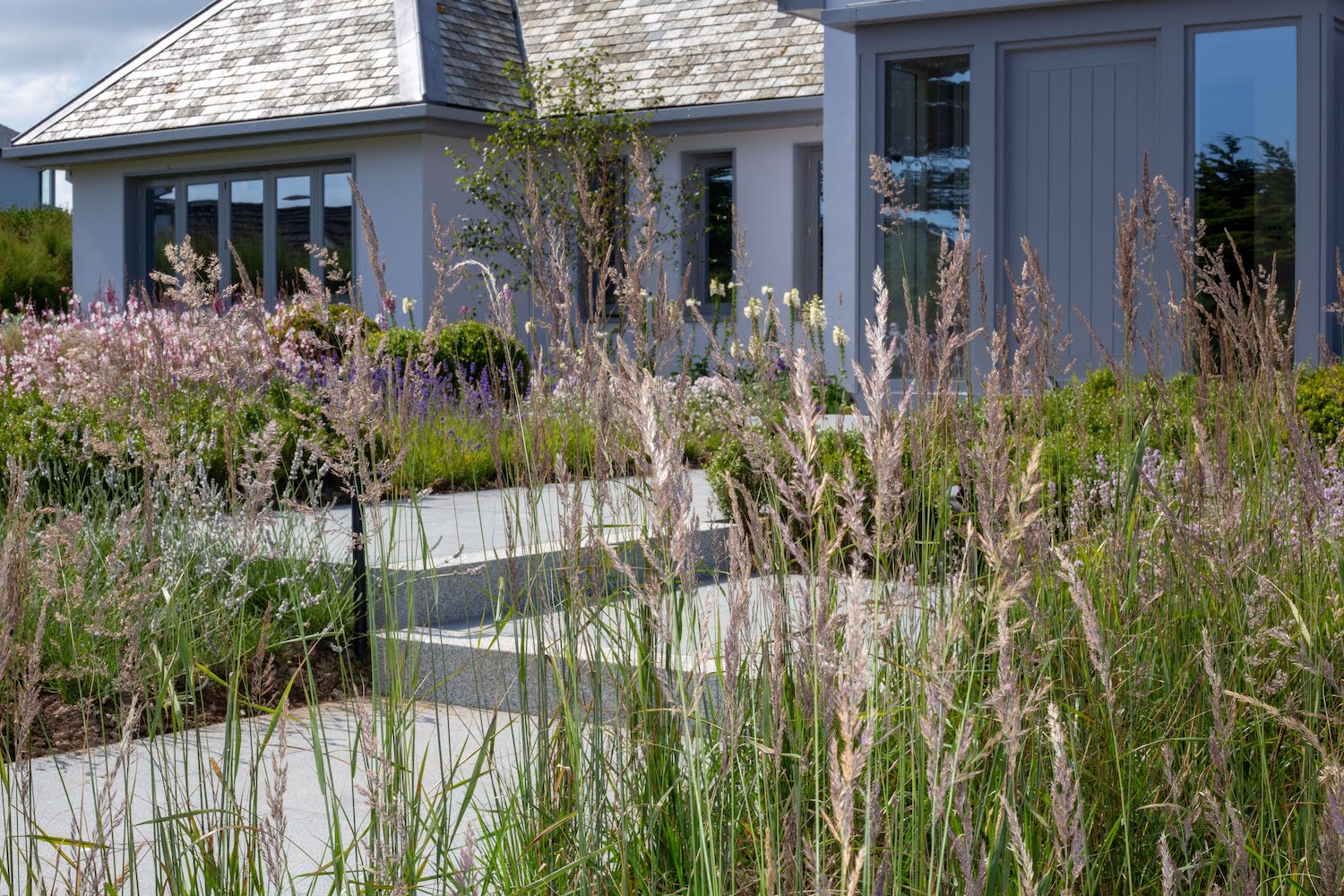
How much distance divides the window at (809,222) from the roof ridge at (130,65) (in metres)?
7.95

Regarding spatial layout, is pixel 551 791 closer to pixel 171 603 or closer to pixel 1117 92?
pixel 171 603

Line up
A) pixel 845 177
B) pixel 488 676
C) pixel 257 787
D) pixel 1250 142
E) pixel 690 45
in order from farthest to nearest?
pixel 690 45, pixel 845 177, pixel 1250 142, pixel 488 676, pixel 257 787

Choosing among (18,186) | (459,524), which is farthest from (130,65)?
(18,186)

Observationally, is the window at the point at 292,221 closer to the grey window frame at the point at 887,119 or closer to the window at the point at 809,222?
the window at the point at 809,222

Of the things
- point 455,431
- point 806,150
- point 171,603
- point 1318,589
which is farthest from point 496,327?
point 806,150

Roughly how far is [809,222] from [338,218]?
514 cm

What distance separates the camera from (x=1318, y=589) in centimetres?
255

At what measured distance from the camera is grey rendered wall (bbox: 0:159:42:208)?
127 ft

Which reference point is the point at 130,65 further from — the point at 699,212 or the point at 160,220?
the point at 699,212

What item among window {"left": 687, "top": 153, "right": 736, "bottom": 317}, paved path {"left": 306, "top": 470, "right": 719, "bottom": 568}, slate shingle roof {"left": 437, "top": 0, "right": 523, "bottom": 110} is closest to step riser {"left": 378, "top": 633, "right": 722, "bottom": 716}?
paved path {"left": 306, "top": 470, "right": 719, "bottom": 568}

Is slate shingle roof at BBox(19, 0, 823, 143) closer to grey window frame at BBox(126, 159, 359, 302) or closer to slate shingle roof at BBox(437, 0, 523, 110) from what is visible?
slate shingle roof at BBox(437, 0, 523, 110)

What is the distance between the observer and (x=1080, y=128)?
980 cm

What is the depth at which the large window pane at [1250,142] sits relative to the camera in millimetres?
9031

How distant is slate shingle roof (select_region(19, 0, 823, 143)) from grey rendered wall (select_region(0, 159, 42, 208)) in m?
24.3
